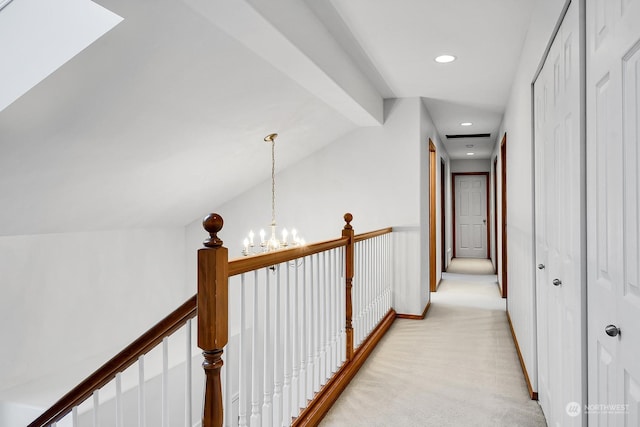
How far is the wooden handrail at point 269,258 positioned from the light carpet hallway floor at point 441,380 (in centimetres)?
95

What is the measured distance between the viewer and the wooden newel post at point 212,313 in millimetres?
1472

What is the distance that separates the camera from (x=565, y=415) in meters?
1.84

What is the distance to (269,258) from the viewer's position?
6.30ft

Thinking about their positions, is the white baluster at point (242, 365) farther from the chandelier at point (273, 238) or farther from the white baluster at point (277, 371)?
the chandelier at point (273, 238)

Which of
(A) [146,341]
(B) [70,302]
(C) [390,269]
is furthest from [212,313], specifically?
(C) [390,269]

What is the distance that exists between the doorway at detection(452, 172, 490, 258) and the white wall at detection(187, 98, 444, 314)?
5458mm

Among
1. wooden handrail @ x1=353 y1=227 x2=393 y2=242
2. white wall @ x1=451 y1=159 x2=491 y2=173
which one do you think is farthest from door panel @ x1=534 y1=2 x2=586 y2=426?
white wall @ x1=451 y1=159 x2=491 y2=173

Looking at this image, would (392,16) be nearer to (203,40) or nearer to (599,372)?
(203,40)

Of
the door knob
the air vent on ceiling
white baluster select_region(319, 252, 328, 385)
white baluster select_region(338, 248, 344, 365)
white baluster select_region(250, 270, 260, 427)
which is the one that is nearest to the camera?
the door knob

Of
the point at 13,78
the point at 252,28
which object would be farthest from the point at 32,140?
the point at 252,28

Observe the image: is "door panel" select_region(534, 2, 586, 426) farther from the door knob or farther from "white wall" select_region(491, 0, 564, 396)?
the door knob

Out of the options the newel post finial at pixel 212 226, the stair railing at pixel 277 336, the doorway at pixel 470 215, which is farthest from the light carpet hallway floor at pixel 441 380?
the doorway at pixel 470 215

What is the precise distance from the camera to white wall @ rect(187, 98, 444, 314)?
490 centimetres

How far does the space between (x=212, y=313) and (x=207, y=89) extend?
6.07 ft
